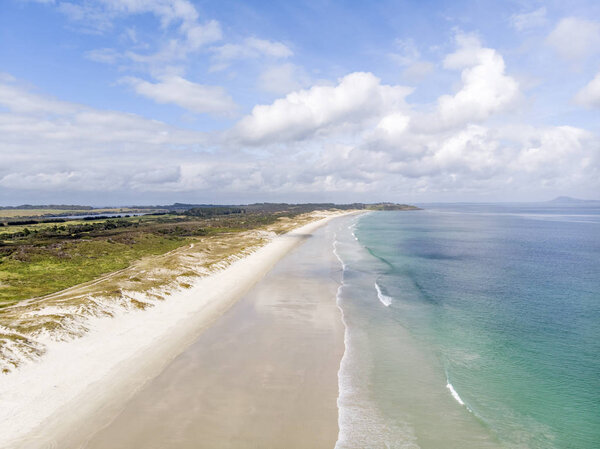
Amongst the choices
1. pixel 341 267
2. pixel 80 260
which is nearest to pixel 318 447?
pixel 341 267

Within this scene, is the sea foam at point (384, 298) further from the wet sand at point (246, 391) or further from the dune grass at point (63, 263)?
the dune grass at point (63, 263)

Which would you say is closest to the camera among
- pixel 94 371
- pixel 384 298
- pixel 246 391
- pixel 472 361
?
pixel 246 391

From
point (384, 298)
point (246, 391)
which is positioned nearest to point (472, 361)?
point (384, 298)

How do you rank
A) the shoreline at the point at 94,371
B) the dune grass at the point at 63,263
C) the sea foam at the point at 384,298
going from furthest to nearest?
the dune grass at the point at 63,263, the sea foam at the point at 384,298, the shoreline at the point at 94,371

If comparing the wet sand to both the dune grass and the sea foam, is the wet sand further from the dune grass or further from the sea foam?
the dune grass

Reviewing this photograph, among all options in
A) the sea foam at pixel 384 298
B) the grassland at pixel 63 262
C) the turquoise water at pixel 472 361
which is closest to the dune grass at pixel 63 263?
the grassland at pixel 63 262

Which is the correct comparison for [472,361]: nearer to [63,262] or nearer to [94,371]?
[94,371]

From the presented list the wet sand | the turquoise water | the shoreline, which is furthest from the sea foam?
the shoreline
